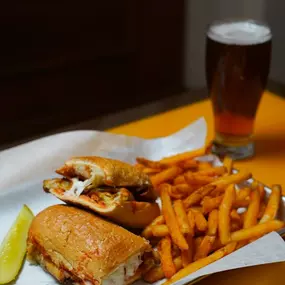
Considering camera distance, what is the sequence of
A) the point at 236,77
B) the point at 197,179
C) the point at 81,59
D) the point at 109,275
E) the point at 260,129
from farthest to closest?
1. the point at 81,59
2. the point at 260,129
3. the point at 236,77
4. the point at 197,179
5. the point at 109,275

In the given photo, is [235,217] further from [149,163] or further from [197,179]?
[149,163]

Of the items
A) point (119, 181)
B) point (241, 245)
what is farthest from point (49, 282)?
point (241, 245)

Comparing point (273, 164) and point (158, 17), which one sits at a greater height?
point (273, 164)

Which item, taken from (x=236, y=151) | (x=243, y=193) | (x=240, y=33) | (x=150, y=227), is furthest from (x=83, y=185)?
(x=240, y=33)

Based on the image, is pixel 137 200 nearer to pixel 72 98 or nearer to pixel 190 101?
pixel 190 101

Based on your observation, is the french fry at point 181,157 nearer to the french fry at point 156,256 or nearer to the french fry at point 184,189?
the french fry at point 184,189

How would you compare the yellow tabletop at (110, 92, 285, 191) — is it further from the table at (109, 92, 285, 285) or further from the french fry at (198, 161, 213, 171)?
the french fry at (198, 161, 213, 171)
